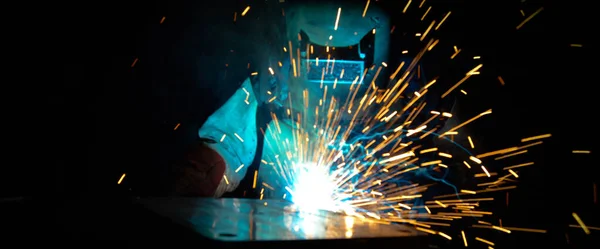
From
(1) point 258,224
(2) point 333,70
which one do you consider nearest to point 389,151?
(2) point 333,70

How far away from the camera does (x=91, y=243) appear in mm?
816

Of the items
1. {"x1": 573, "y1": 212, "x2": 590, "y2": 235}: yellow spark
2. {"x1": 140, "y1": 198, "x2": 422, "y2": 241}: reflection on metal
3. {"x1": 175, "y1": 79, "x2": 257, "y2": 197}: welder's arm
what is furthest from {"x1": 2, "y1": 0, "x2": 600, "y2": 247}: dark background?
{"x1": 140, "y1": 198, "x2": 422, "y2": 241}: reflection on metal

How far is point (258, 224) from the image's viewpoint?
1.05m

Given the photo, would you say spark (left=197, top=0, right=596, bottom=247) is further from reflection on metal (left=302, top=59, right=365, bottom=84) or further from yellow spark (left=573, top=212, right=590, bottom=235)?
yellow spark (left=573, top=212, right=590, bottom=235)

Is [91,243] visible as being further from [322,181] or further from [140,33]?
[322,181]

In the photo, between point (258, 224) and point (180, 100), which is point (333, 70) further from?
point (258, 224)

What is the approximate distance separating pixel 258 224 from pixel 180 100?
1628mm

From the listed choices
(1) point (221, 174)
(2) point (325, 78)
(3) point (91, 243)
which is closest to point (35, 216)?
(3) point (91, 243)

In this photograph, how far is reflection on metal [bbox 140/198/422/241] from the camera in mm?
900

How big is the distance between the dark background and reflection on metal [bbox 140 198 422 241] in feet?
2.15

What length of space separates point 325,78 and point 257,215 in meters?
1.76

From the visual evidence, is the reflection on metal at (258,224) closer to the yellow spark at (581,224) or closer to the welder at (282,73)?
the welder at (282,73)

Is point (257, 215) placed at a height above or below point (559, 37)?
below

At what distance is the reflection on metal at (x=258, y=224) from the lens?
35.4 inches
